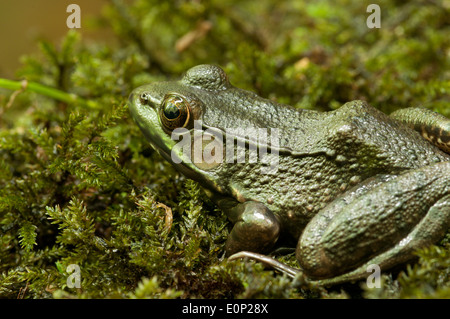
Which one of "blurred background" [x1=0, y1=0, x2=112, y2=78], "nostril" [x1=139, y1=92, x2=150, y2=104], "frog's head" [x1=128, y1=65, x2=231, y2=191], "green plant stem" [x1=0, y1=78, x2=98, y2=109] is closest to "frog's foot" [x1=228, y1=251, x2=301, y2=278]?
"frog's head" [x1=128, y1=65, x2=231, y2=191]

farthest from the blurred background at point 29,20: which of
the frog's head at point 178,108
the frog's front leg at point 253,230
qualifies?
the frog's front leg at point 253,230

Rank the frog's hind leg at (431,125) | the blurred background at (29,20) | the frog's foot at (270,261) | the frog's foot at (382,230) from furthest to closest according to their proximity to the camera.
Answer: the blurred background at (29,20) → the frog's hind leg at (431,125) → the frog's foot at (270,261) → the frog's foot at (382,230)

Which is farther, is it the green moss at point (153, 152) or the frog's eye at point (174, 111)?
the frog's eye at point (174, 111)

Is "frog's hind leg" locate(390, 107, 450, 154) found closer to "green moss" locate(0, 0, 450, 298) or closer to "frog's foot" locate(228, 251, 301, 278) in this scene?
"green moss" locate(0, 0, 450, 298)

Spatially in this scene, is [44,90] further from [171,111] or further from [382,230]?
[382,230]

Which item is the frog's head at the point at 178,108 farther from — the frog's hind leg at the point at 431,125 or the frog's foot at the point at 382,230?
the frog's hind leg at the point at 431,125
